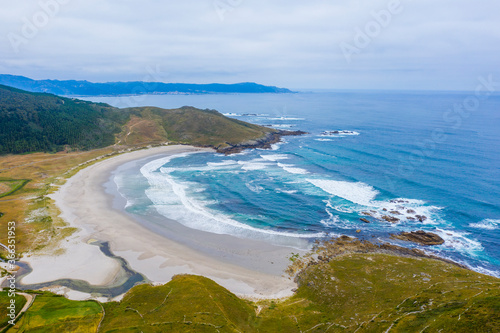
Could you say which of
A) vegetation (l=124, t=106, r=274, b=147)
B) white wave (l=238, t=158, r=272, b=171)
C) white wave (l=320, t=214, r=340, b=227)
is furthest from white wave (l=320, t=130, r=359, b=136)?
white wave (l=320, t=214, r=340, b=227)

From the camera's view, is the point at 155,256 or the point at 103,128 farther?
the point at 103,128

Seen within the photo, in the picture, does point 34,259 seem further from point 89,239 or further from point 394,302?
point 394,302

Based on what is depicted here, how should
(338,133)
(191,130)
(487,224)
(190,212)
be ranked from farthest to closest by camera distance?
1. (338,133)
2. (191,130)
3. (190,212)
4. (487,224)

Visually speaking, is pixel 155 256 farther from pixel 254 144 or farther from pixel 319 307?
pixel 254 144

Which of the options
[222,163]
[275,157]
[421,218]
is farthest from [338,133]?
[421,218]

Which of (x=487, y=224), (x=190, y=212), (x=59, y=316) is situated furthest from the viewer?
(x=190, y=212)

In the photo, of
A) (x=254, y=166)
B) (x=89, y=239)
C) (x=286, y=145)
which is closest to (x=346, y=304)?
(x=89, y=239)
